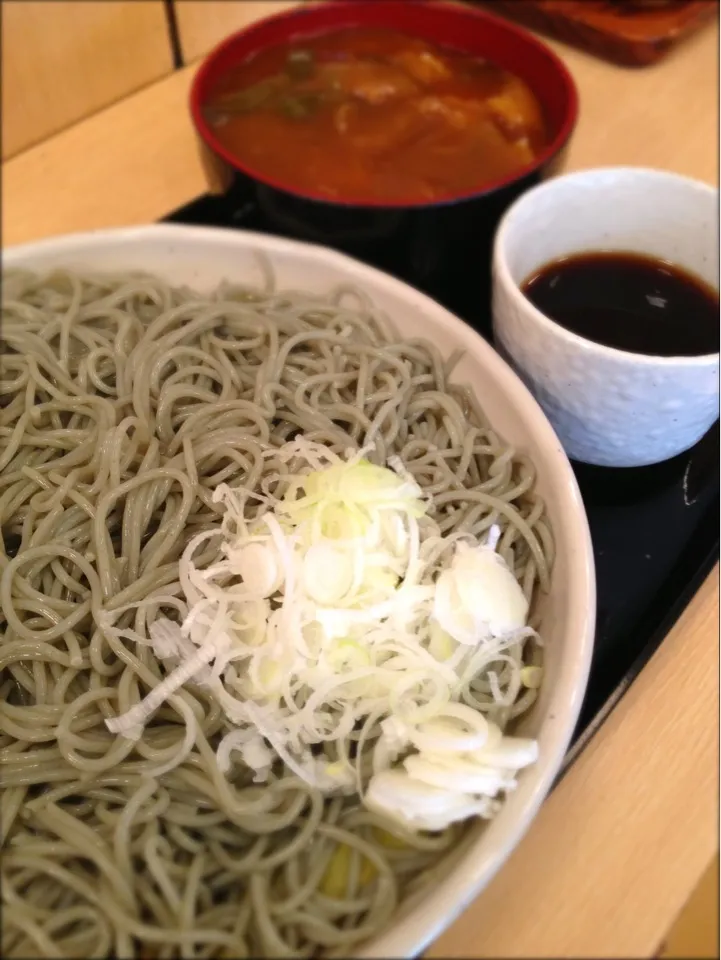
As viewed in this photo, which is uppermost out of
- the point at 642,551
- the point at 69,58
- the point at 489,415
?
the point at 69,58

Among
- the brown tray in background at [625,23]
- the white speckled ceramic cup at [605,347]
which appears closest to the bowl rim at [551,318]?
the white speckled ceramic cup at [605,347]

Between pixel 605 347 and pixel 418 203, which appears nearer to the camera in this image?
pixel 605 347

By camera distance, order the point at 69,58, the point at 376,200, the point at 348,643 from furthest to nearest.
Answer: the point at 69,58 < the point at 376,200 < the point at 348,643

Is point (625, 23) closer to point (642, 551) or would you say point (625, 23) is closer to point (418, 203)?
point (418, 203)

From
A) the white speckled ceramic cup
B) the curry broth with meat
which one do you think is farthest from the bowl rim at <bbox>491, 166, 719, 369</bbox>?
the curry broth with meat

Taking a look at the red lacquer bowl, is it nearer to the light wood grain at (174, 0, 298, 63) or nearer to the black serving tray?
the black serving tray

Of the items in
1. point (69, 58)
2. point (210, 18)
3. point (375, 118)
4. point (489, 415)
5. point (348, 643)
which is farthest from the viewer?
point (210, 18)

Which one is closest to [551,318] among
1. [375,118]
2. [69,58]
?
[375,118]
